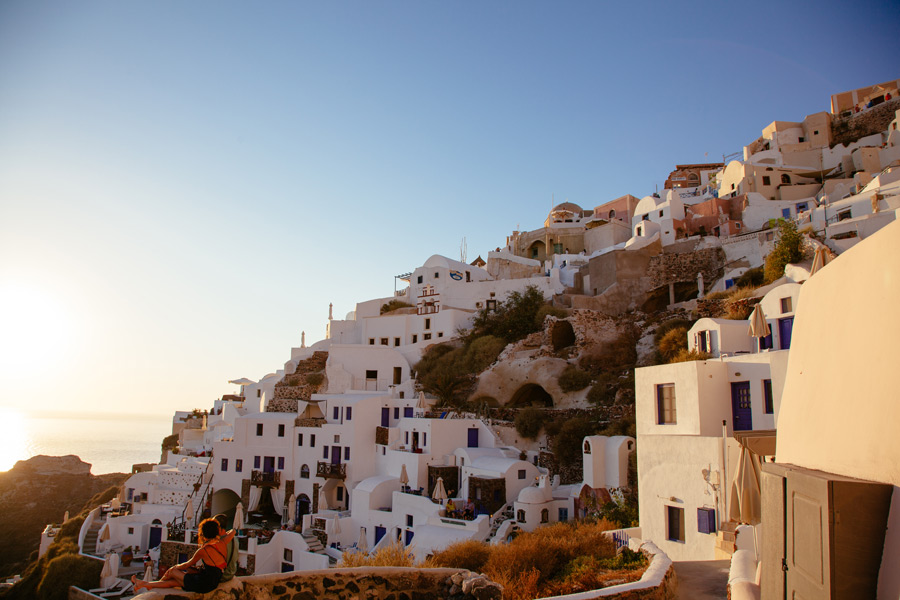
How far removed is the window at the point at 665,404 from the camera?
585 inches

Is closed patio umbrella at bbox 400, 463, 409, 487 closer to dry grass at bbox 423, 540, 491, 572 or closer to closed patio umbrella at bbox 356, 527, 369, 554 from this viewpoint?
closed patio umbrella at bbox 356, 527, 369, 554

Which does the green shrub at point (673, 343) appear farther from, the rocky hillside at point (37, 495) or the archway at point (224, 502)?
the rocky hillside at point (37, 495)

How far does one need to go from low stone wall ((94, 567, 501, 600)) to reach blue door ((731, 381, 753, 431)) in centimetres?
951

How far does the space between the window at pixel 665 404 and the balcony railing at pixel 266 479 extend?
2452 centimetres

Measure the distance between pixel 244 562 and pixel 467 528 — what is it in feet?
36.8

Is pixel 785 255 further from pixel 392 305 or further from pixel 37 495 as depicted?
pixel 37 495

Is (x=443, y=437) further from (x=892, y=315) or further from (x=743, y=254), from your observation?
(x=892, y=315)

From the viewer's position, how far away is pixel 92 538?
111ft

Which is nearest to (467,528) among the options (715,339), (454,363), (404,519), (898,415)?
(404,519)

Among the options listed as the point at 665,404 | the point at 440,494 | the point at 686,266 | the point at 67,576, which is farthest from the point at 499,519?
the point at 67,576

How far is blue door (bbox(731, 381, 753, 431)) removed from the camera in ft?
46.2

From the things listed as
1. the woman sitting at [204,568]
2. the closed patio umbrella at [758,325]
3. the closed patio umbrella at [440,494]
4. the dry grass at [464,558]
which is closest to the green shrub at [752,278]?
the closed patio umbrella at [758,325]

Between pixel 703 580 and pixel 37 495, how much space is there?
61860 mm

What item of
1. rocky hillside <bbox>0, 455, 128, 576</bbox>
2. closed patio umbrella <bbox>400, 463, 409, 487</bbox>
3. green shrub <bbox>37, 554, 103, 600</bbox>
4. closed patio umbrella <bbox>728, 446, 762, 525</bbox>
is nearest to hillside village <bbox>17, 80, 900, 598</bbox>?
closed patio umbrella <bbox>728, 446, 762, 525</bbox>
